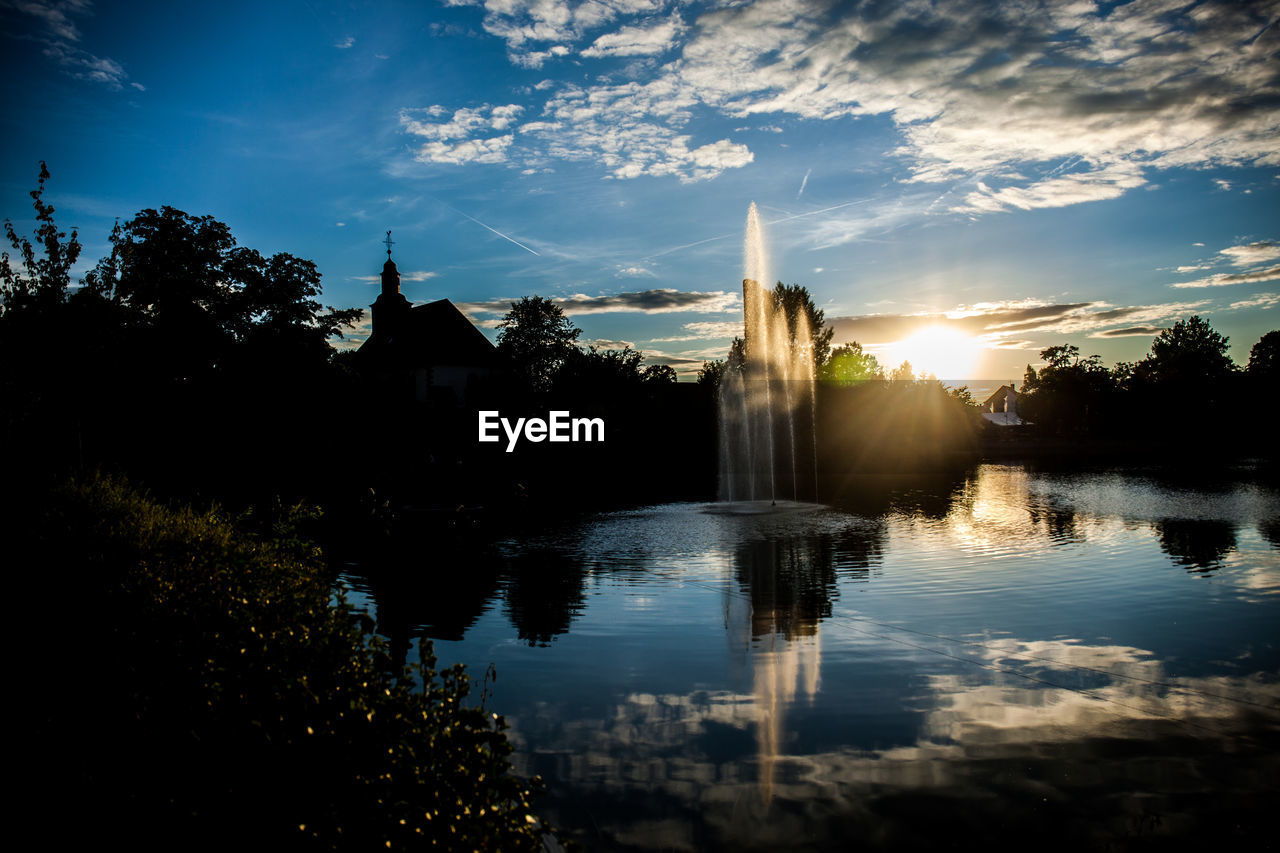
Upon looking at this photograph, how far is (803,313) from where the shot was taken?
2938 inches

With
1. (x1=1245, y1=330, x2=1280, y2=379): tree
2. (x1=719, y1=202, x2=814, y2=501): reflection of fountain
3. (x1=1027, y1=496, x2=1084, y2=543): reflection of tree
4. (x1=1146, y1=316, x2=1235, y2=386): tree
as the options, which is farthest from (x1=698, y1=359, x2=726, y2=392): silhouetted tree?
(x1=1245, y1=330, x2=1280, y2=379): tree

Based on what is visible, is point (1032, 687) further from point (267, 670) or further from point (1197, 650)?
point (267, 670)

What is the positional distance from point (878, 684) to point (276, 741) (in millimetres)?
6063

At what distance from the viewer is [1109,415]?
86.1m

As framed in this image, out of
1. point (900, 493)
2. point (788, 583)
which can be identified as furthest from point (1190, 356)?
point (788, 583)

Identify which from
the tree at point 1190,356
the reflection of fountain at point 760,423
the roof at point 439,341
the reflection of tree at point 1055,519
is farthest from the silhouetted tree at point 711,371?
the tree at point 1190,356

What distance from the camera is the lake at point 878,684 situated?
521cm

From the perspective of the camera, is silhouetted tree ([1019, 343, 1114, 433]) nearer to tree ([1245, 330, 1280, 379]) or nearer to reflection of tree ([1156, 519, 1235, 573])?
tree ([1245, 330, 1280, 379])

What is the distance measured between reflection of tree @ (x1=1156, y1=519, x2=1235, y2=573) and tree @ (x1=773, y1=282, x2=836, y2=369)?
54.3 meters

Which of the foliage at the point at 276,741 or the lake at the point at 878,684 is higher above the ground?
the foliage at the point at 276,741

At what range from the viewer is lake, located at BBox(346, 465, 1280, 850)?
17.1ft

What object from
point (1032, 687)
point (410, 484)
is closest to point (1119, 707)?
point (1032, 687)

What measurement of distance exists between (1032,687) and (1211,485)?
31.9 m

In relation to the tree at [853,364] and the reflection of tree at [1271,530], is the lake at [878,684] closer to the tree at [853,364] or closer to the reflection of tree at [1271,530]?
the reflection of tree at [1271,530]
